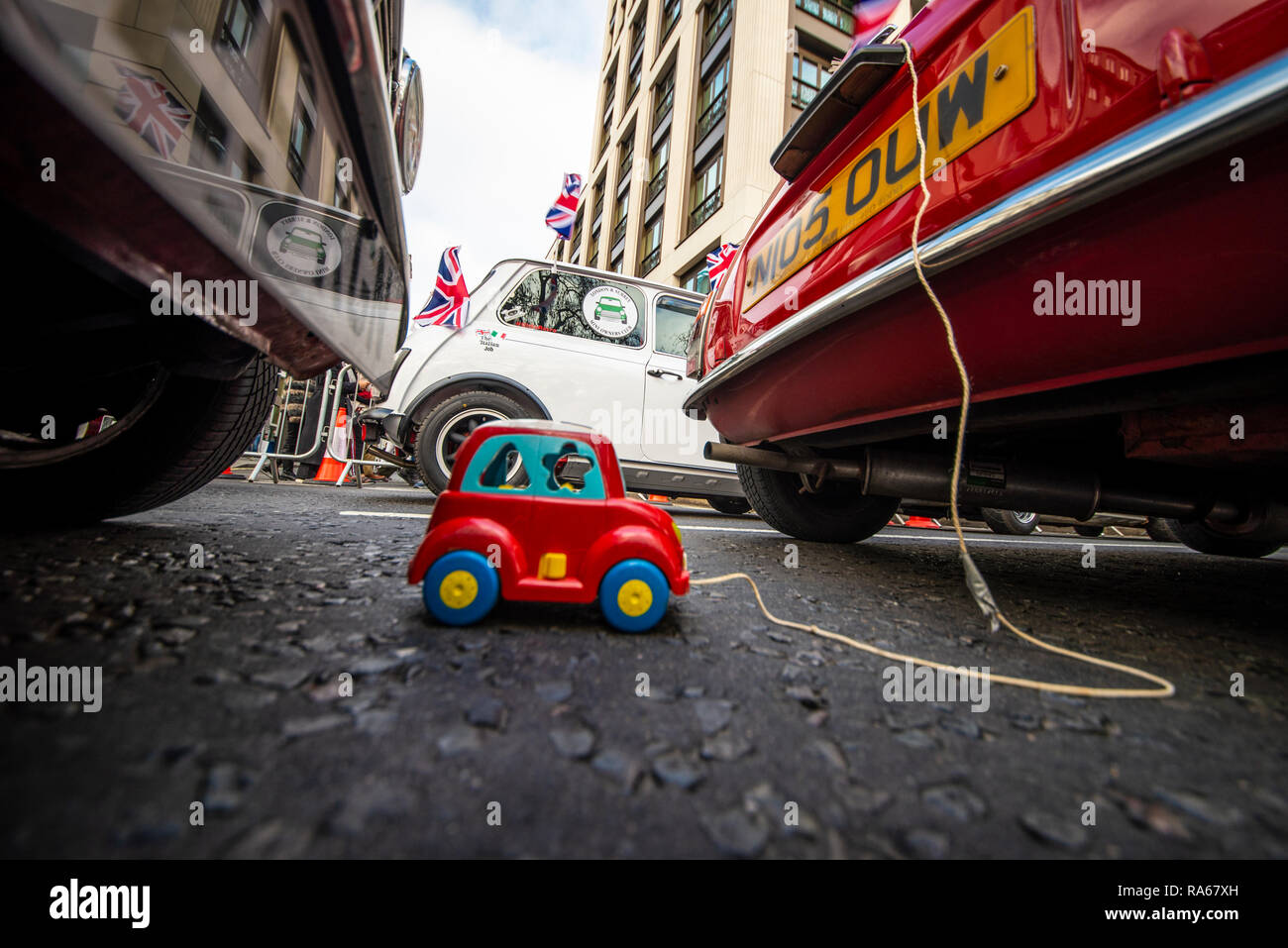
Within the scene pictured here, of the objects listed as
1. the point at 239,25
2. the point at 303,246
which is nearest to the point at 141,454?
the point at 303,246

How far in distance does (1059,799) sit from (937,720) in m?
0.16

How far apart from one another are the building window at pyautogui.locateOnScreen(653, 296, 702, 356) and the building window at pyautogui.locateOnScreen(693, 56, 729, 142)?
32.1ft

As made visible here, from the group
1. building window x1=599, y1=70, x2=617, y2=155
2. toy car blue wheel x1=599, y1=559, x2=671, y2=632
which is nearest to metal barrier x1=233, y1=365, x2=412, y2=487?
toy car blue wheel x1=599, y1=559, x2=671, y2=632

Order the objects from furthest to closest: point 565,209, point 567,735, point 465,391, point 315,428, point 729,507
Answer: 1. point 565,209
2. point 315,428
3. point 729,507
4. point 465,391
5. point 567,735

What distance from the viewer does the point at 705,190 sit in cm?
1138

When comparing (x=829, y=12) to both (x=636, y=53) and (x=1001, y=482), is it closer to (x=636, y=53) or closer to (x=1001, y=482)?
(x=636, y=53)

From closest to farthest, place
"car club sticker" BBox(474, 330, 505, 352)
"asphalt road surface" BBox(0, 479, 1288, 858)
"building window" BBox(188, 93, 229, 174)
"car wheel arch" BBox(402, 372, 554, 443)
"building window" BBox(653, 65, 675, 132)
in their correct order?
"asphalt road surface" BBox(0, 479, 1288, 858) → "building window" BBox(188, 93, 229, 174) → "car wheel arch" BBox(402, 372, 554, 443) → "car club sticker" BBox(474, 330, 505, 352) → "building window" BBox(653, 65, 675, 132)

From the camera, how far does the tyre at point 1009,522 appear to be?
16.3 ft

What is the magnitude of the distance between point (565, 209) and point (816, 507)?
9118 mm

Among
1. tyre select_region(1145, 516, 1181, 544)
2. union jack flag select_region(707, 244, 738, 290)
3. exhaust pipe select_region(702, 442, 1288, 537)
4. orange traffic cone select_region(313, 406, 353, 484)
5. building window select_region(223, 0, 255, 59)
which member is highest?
union jack flag select_region(707, 244, 738, 290)

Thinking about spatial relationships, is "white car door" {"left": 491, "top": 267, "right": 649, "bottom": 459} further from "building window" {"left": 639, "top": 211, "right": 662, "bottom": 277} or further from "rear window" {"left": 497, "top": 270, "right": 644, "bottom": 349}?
"building window" {"left": 639, "top": 211, "right": 662, "bottom": 277}

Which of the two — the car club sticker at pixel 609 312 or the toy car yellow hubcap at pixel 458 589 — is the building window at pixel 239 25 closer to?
the toy car yellow hubcap at pixel 458 589

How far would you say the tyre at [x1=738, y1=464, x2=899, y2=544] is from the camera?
2.20 metres
